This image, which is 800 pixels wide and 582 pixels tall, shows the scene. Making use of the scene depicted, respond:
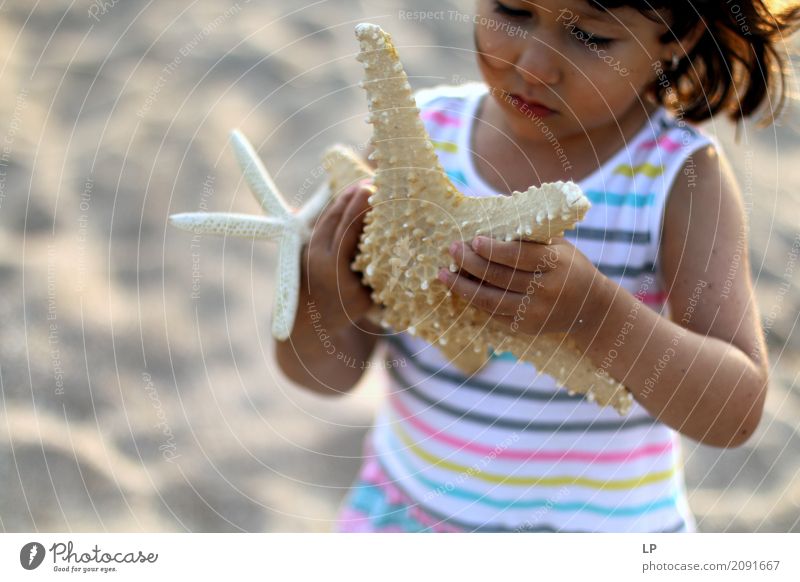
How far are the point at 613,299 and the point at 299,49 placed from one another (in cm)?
175

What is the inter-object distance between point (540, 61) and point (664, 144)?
0.79ft

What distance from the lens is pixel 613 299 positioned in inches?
35.0

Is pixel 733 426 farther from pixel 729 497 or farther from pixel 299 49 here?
pixel 299 49

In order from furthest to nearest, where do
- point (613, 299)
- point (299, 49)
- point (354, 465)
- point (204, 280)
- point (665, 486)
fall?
point (299, 49) → point (204, 280) → point (354, 465) → point (665, 486) → point (613, 299)

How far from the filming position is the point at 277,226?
1048mm

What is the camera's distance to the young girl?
0.90 meters

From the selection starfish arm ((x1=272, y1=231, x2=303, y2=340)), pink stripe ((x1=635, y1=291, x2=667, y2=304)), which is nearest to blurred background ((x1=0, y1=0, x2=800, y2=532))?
starfish arm ((x1=272, y1=231, x2=303, y2=340))

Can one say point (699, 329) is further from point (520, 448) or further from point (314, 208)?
point (314, 208)

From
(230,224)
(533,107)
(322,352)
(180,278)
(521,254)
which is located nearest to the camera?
(521,254)

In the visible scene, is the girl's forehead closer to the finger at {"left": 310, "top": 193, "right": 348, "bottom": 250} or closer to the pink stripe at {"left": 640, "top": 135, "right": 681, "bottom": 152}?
the pink stripe at {"left": 640, "top": 135, "right": 681, "bottom": 152}

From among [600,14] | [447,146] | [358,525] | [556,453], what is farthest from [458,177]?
[358,525]

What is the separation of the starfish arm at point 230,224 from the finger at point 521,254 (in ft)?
1.01
